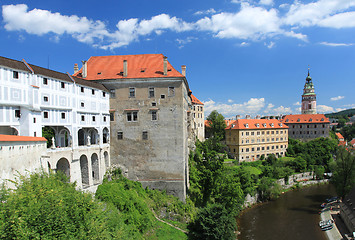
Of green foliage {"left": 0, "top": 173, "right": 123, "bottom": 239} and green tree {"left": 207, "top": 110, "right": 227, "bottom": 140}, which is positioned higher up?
green tree {"left": 207, "top": 110, "right": 227, "bottom": 140}

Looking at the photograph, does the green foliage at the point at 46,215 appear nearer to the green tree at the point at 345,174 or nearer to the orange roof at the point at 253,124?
the green tree at the point at 345,174

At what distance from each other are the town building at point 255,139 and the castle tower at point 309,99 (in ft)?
116

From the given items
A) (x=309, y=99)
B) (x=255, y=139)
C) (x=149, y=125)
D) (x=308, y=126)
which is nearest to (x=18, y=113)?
(x=149, y=125)

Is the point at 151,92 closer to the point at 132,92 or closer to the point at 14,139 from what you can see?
the point at 132,92

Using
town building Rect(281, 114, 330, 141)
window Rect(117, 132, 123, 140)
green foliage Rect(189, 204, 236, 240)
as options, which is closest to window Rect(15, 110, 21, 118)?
window Rect(117, 132, 123, 140)

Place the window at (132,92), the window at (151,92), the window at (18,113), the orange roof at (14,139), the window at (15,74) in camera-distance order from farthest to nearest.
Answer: the window at (132,92), the window at (151,92), the window at (18,113), the window at (15,74), the orange roof at (14,139)

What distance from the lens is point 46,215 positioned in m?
10.2

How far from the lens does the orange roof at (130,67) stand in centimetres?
2652

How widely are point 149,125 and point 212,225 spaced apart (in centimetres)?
1233

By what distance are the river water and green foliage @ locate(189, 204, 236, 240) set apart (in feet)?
25.8

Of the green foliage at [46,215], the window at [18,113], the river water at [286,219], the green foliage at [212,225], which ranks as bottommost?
the river water at [286,219]

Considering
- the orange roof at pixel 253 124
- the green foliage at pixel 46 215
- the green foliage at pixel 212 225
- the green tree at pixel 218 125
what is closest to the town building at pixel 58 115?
the green foliage at pixel 46 215

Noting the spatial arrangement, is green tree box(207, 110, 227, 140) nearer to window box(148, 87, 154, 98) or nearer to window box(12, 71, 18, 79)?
window box(148, 87, 154, 98)

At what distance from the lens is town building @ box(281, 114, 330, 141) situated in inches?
2876
